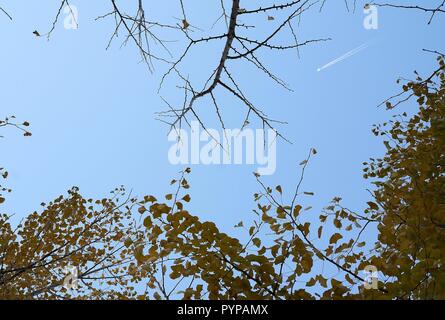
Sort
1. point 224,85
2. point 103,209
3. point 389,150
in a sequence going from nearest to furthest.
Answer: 1. point 224,85
2. point 389,150
3. point 103,209

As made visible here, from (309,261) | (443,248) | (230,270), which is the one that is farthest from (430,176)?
(230,270)

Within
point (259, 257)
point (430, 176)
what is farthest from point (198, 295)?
point (430, 176)

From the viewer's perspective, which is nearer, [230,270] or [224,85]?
[230,270]

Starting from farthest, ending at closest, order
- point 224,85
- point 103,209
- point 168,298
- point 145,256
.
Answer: point 103,209, point 224,85, point 145,256, point 168,298

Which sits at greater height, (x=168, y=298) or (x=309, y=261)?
(x=309, y=261)

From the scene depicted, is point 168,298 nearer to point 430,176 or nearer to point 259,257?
point 259,257

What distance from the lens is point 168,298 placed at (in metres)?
2.79

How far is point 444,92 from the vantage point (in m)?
6.26
